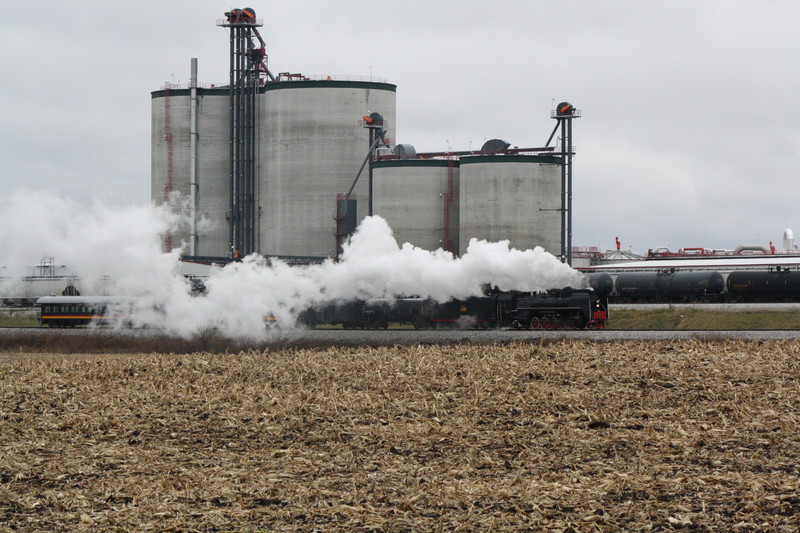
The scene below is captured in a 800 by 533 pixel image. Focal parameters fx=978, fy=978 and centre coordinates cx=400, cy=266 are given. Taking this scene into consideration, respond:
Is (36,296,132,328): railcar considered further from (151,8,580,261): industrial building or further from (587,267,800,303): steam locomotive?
(587,267,800,303): steam locomotive

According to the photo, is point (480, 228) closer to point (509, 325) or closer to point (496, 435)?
point (509, 325)

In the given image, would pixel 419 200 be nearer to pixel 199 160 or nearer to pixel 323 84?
pixel 323 84

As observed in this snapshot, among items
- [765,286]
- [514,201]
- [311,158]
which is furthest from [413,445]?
[311,158]

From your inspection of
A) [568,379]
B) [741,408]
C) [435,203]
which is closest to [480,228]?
[435,203]

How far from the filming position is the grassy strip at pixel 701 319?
64688 mm

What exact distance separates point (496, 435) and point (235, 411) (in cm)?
798

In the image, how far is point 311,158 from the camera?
9631 cm

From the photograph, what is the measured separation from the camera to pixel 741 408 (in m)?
25.0

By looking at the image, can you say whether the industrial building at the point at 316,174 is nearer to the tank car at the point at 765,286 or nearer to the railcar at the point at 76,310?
the tank car at the point at 765,286

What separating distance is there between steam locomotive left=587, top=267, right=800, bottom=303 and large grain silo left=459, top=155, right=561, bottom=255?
8.71 m

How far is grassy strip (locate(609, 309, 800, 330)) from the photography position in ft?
212

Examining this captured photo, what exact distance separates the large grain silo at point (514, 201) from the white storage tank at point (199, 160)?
27.1 metres

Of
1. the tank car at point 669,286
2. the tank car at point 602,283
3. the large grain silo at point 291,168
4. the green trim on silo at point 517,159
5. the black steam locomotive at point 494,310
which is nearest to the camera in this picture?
the black steam locomotive at point 494,310

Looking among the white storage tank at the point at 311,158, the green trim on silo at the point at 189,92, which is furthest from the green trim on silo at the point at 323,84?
the green trim on silo at the point at 189,92
